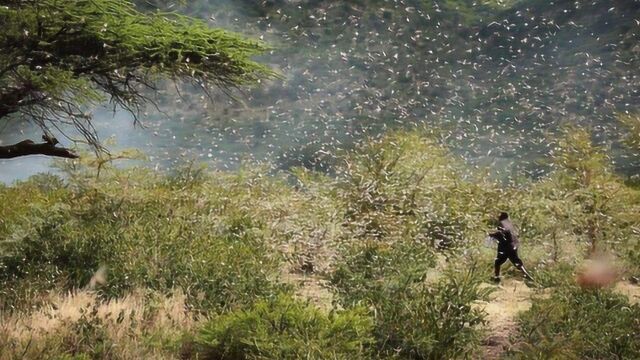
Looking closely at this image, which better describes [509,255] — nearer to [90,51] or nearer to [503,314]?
[503,314]

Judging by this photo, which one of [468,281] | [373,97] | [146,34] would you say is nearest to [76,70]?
[146,34]

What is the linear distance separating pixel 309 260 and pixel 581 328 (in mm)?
7616

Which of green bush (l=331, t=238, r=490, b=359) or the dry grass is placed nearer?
the dry grass

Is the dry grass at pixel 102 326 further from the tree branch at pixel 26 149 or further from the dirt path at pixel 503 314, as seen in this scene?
the dirt path at pixel 503 314

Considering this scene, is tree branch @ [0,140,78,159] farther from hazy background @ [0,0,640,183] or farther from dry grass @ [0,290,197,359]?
hazy background @ [0,0,640,183]

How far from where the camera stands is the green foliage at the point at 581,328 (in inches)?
328

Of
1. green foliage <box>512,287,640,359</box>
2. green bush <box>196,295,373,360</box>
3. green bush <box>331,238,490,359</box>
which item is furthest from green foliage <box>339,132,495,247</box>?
green bush <box>196,295,373,360</box>

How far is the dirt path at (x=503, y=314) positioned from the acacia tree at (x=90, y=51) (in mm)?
4710

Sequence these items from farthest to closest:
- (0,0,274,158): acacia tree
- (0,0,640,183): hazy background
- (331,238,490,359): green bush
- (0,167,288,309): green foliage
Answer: (0,0,640,183): hazy background
(0,167,288,309): green foliage
(331,238,490,359): green bush
(0,0,274,158): acacia tree

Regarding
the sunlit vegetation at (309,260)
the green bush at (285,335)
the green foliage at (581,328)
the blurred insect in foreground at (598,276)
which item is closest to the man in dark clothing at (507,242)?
the sunlit vegetation at (309,260)

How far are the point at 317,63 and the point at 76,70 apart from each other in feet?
A: 227

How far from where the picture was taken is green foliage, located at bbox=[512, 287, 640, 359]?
27.3ft

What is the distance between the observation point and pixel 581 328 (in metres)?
9.23

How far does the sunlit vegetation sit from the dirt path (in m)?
0.29
